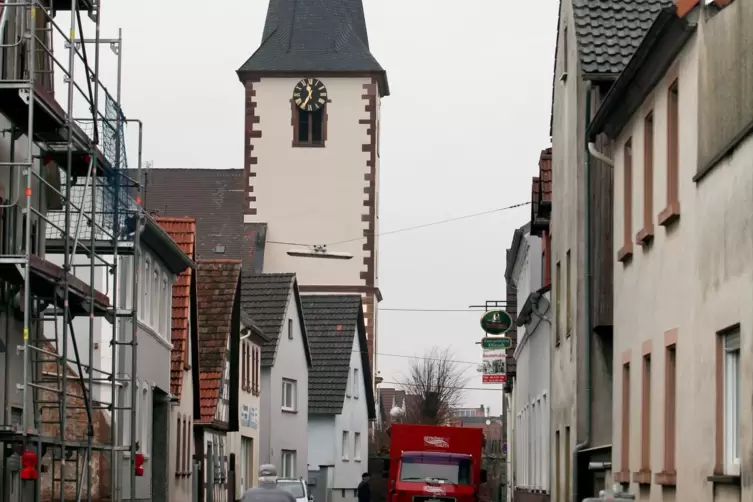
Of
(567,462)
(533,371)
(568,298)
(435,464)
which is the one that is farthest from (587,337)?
(435,464)

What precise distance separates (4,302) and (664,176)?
6.93m

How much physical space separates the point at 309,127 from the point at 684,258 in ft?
191

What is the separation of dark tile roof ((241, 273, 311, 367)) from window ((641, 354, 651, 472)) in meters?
31.5

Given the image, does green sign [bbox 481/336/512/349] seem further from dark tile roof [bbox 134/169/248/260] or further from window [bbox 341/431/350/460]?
dark tile roof [bbox 134/169/248/260]

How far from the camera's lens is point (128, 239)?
23641 millimetres

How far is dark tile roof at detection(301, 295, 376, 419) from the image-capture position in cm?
5853

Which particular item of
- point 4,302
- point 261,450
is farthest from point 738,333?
point 261,450

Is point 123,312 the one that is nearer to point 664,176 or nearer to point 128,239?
point 128,239

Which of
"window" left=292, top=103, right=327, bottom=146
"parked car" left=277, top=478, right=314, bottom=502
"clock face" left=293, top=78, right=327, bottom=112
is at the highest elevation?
"clock face" left=293, top=78, right=327, bottom=112

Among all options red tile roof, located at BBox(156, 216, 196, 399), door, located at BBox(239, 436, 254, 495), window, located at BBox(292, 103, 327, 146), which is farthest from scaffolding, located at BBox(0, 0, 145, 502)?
window, located at BBox(292, 103, 327, 146)

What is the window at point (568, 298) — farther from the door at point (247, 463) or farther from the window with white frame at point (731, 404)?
the door at point (247, 463)

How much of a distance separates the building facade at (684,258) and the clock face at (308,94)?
52908mm

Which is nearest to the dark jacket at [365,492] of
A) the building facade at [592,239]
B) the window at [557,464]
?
the window at [557,464]

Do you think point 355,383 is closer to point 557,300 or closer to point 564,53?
point 557,300
